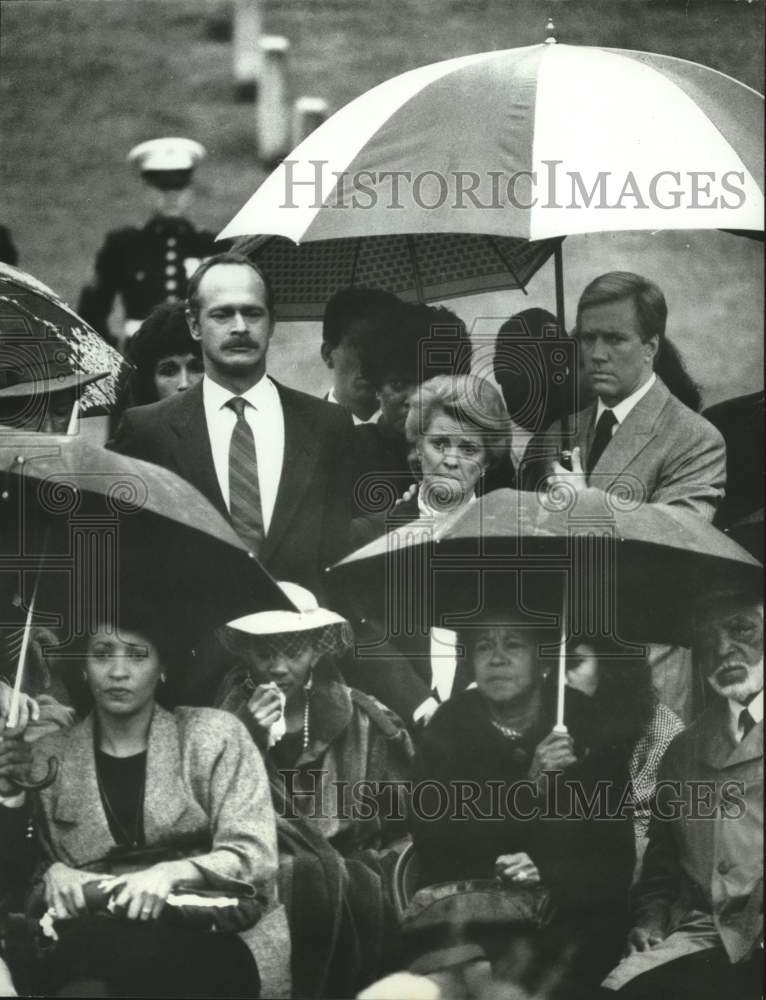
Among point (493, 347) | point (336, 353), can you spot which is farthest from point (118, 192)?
point (493, 347)

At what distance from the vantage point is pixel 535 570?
6527 mm

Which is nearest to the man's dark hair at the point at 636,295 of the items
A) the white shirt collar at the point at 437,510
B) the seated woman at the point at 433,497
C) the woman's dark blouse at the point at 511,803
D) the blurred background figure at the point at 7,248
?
the seated woman at the point at 433,497

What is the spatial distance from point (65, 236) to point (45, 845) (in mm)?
2477

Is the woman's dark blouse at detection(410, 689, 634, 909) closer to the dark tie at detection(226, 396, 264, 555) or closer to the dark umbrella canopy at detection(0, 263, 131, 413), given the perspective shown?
the dark tie at detection(226, 396, 264, 555)

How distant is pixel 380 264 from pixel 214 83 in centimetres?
108

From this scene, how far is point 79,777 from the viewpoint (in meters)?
6.50

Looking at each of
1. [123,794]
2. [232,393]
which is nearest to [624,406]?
[232,393]

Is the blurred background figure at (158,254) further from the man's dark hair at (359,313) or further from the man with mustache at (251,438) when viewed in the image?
the man's dark hair at (359,313)

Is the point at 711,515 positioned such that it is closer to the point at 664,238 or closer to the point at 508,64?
the point at 664,238

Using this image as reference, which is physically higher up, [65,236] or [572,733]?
[65,236]

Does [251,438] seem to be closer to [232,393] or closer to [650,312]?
[232,393]

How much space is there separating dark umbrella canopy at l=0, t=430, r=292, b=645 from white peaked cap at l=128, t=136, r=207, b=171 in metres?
1.21

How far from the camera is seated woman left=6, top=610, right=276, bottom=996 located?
6.43 metres

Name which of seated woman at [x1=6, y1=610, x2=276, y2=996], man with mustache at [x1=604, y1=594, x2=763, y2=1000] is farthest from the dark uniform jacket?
man with mustache at [x1=604, y1=594, x2=763, y2=1000]
